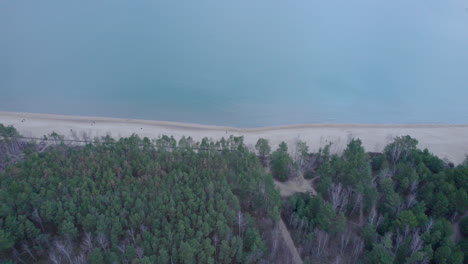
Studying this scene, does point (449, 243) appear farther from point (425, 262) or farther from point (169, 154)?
point (169, 154)

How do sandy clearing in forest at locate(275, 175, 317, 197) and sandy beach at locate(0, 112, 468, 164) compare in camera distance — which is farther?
sandy beach at locate(0, 112, 468, 164)

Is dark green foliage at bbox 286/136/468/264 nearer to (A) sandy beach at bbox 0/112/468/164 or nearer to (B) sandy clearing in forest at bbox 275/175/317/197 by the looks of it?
(B) sandy clearing in forest at bbox 275/175/317/197

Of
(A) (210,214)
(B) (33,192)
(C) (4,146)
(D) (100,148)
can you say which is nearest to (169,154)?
(D) (100,148)

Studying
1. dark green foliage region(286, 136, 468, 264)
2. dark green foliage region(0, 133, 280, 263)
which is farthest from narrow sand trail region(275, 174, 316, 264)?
dark green foliage region(0, 133, 280, 263)

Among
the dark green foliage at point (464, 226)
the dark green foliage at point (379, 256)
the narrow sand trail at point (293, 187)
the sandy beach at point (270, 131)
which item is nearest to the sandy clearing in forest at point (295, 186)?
the narrow sand trail at point (293, 187)

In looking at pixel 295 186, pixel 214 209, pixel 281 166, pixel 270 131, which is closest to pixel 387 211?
pixel 295 186

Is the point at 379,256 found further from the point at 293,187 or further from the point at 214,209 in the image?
the point at 214,209
